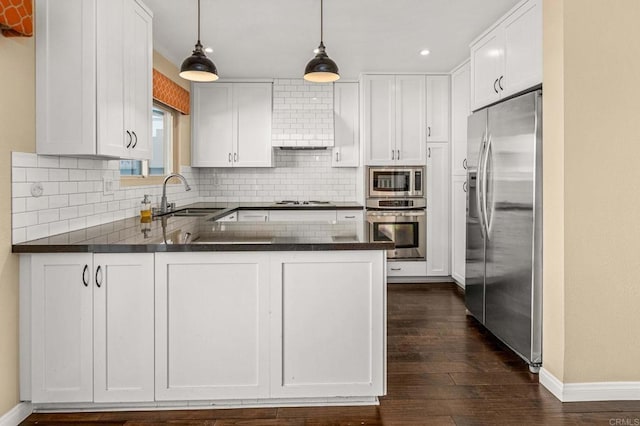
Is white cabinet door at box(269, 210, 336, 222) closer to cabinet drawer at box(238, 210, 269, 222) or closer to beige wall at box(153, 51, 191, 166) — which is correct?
cabinet drawer at box(238, 210, 269, 222)

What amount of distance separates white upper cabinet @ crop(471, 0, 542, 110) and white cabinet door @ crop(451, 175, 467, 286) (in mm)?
1319

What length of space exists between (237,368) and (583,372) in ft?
6.27

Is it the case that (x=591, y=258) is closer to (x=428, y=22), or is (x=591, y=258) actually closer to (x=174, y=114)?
(x=428, y=22)

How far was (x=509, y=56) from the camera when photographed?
129 inches

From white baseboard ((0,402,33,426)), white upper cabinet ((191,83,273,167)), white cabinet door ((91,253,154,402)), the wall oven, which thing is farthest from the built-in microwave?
white baseboard ((0,402,33,426))

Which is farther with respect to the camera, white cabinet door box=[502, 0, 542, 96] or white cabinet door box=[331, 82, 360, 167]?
white cabinet door box=[331, 82, 360, 167]

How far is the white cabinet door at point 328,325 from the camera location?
7.57ft

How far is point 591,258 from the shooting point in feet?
8.23

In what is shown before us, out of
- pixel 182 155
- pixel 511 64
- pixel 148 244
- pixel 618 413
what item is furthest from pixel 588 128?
pixel 182 155

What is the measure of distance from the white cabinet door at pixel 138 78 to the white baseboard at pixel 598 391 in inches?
115

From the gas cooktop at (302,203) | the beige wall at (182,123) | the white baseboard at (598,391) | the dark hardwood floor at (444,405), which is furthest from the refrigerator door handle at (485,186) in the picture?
the beige wall at (182,123)

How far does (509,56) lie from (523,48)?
0.21 meters

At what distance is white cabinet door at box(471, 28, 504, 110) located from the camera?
3457 mm

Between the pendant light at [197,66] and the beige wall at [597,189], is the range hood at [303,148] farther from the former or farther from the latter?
the beige wall at [597,189]
